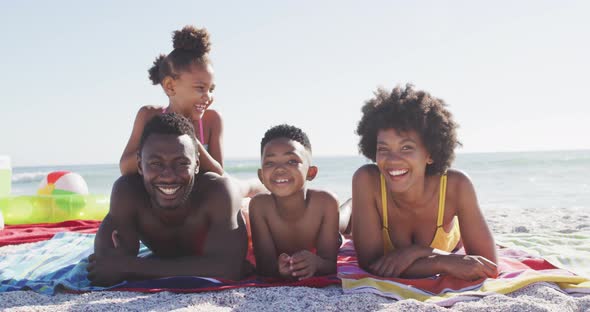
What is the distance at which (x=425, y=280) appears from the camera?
9.68 ft

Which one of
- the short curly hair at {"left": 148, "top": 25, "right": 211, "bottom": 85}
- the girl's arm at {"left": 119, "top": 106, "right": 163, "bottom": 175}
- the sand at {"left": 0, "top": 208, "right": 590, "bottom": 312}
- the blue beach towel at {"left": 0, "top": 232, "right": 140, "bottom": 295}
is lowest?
the blue beach towel at {"left": 0, "top": 232, "right": 140, "bottom": 295}

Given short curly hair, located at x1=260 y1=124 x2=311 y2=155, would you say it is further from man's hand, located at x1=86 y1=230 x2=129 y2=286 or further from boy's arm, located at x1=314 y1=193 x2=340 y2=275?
man's hand, located at x1=86 y1=230 x2=129 y2=286

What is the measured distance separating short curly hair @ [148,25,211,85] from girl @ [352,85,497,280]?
1.58 meters

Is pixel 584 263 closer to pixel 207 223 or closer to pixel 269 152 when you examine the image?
pixel 269 152

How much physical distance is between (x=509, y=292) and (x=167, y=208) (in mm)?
2070

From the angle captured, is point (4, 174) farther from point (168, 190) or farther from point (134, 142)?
point (168, 190)

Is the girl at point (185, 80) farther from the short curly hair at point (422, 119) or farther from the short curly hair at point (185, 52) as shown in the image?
the short curly hair at point (422, 119)

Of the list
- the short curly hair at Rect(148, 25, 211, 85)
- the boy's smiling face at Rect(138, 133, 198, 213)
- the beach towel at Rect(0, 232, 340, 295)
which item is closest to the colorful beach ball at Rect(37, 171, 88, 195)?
the beach towel at Rect(0, 232, 340, 295)

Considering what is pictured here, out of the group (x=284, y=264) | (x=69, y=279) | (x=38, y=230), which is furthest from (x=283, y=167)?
(x=38, y=230)

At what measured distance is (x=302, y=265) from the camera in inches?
121

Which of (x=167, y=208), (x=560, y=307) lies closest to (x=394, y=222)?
(x=560, y=307)

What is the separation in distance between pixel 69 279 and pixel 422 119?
97.8 inches

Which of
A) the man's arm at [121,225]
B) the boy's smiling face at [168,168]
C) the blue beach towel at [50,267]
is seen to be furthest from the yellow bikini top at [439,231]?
the blue beach towel at [50,267]

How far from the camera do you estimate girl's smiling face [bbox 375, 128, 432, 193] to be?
3160 mm
